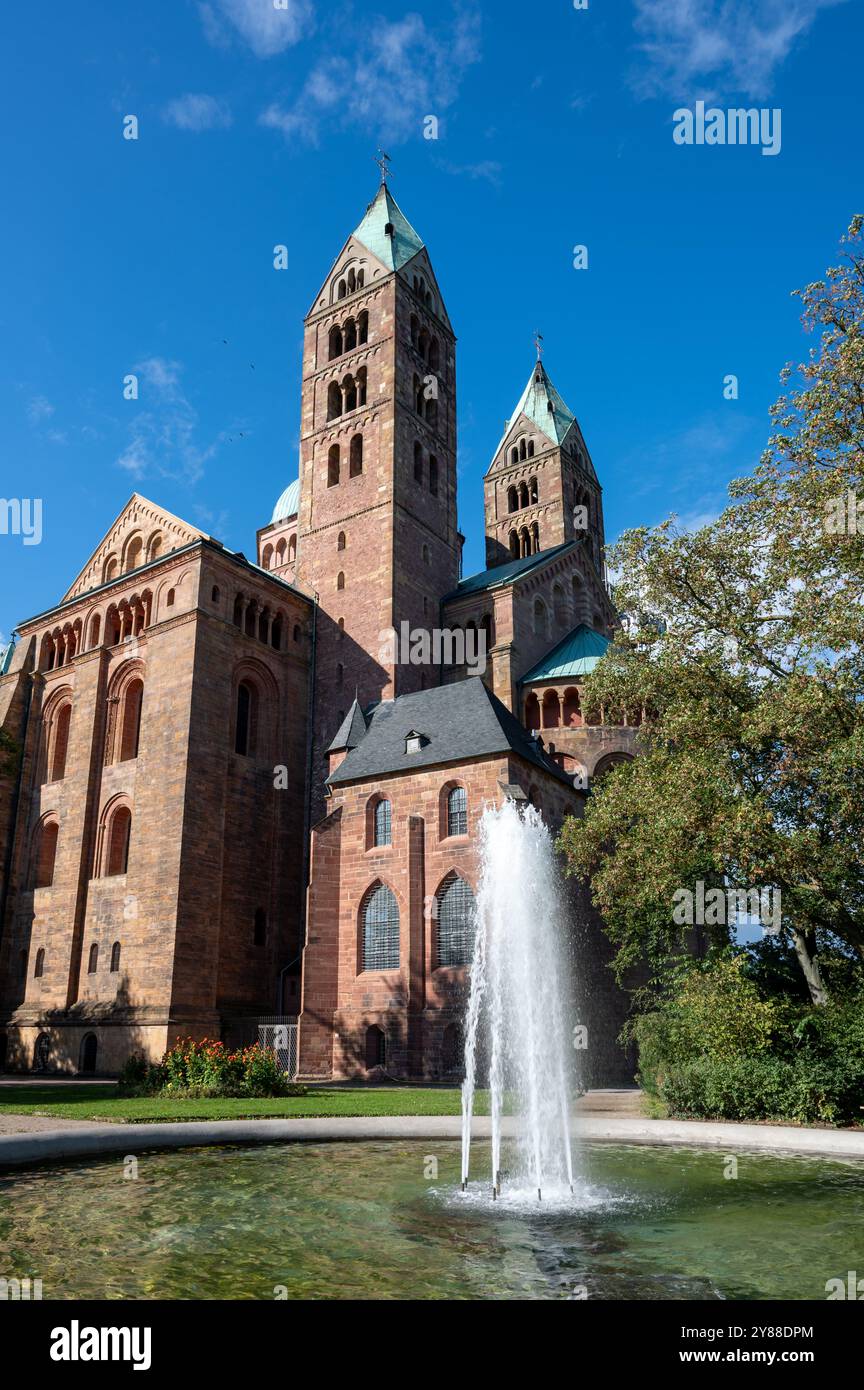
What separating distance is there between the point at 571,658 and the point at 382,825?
1408cm

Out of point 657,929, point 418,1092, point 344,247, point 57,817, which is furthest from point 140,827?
point 344,247

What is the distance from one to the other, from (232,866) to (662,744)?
19.1 metres

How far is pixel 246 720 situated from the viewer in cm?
3972

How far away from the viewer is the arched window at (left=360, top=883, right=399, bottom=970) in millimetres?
31891

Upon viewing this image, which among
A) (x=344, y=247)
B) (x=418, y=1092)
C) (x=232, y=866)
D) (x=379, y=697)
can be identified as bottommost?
(x=418, y=1092)

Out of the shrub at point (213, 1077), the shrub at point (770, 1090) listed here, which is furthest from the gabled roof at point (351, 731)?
the shrub at point (770, 1090)

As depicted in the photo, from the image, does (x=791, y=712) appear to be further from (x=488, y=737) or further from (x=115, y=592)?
(x=115, y=592)

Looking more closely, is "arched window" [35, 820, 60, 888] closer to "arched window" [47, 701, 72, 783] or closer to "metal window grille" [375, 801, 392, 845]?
"arched window" [47, 701, 72, 783]

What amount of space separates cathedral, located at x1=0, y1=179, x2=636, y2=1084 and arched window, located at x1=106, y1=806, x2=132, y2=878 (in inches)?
3.9

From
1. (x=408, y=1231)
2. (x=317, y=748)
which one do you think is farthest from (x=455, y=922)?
(x=408, y=1231)

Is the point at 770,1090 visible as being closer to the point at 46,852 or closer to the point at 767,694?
the point at 767,694

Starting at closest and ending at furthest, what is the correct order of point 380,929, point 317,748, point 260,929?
point 380,929 → point 260,929 → point 317,748

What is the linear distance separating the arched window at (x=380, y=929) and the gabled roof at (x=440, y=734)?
4.38m
